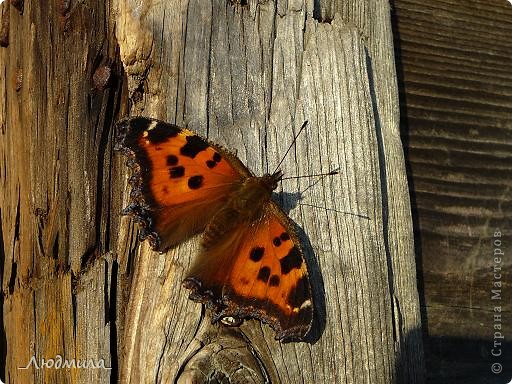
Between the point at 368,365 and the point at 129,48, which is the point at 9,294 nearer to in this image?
the point at 129,48

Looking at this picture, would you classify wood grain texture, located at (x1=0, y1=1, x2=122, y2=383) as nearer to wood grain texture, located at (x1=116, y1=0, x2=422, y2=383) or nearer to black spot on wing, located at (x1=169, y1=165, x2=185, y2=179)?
wood grain texture, located at (x1=116, y1=0, x2=422, y2=383)

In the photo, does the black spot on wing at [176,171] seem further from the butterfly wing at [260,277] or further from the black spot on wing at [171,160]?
the butterfly wing at [260,277]

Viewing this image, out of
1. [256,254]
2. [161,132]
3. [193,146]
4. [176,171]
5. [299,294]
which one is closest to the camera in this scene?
[299,294]

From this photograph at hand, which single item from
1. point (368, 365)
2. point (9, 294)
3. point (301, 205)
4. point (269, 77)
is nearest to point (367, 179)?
point (301, 205)

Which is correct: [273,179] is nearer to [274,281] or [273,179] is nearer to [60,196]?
[274,281]

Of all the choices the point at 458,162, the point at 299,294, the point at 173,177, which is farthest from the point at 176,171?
the point at 458,162

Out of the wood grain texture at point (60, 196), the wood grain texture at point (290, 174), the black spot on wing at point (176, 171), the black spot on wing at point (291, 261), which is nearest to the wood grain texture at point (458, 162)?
the wood grain texture at point (290, 174)
